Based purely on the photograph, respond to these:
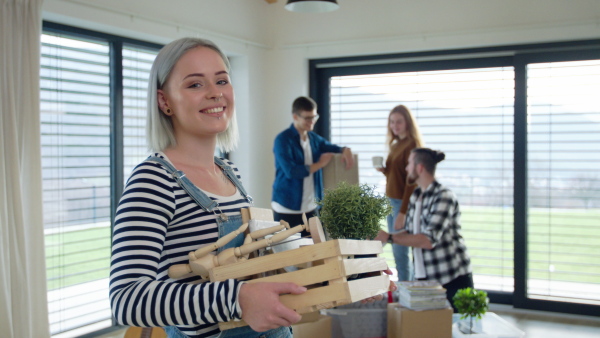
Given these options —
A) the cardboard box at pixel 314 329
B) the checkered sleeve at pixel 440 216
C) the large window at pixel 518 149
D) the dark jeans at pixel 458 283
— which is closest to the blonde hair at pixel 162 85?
the cardboard box at pixel 314 329

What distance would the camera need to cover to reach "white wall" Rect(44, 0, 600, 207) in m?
4.22

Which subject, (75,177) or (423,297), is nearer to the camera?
(423,297)

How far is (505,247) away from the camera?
4.76m

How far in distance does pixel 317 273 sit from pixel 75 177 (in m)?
3.24

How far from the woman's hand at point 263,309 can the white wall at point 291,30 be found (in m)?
3.16

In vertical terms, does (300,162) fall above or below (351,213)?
above

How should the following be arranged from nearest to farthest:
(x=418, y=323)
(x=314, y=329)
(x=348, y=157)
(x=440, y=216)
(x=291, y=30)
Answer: (x=314, y=329)
(x=418, y=323)
(x=440, y=216)
(x=348, y=157)
(x=291, y=30)

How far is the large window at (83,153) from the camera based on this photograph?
359cm

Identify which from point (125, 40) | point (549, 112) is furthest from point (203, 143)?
point (549, 112)

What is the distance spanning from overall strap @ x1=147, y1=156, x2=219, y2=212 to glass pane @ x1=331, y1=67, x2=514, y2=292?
3877 millimetres

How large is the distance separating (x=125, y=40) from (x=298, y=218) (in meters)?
1.90

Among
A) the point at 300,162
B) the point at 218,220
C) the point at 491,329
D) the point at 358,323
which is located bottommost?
the point at 491,329

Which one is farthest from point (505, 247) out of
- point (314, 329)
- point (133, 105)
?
point (133, 105)

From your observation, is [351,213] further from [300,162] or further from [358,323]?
[300,162]
